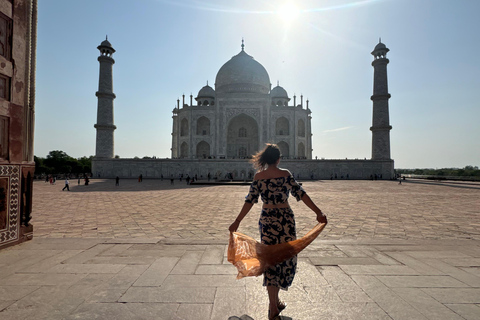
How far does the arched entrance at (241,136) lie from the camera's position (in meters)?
37.4

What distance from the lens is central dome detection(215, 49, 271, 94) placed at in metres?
38.1

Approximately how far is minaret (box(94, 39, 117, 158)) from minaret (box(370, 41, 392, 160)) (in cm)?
2829

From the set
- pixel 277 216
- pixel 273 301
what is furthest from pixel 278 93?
pixel 273 301

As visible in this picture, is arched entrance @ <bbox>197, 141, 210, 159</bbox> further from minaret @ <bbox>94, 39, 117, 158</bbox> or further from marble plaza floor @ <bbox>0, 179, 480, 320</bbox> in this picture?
marble plaza floor @ <bbox>0, 179, 480, 320</bbox>

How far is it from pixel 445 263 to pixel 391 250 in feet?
2.11

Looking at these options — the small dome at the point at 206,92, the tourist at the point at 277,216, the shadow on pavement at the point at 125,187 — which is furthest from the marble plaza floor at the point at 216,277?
the small dome at the point at 206,92

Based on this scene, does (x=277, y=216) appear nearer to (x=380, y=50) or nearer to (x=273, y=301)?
(x=273, y=301)

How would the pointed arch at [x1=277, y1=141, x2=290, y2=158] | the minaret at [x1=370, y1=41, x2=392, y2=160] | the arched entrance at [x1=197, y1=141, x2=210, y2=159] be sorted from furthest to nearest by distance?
1. the arched entrance at [x1=197, y1=141, x2=210, y2=159]
2. the pointed arch at [x1=277, y1=141, x2=290, y2=158]
3. the minaret at [x1=370, y1=41, x2=392, y2=160]

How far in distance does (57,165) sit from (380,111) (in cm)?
4596

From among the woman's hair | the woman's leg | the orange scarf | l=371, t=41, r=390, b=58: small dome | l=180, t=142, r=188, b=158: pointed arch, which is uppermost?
l=371, t=41, r=390, b=58: small dome

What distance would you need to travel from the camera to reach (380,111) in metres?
30.5

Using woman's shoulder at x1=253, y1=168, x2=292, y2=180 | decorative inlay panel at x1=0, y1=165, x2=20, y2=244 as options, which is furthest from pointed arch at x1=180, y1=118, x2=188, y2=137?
woman's shoulder at x1=253, y1=168, x2=292, y2=180

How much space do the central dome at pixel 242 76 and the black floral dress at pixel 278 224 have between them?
120ft

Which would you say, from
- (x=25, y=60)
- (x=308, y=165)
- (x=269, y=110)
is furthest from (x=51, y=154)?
(x=25, y=60)
